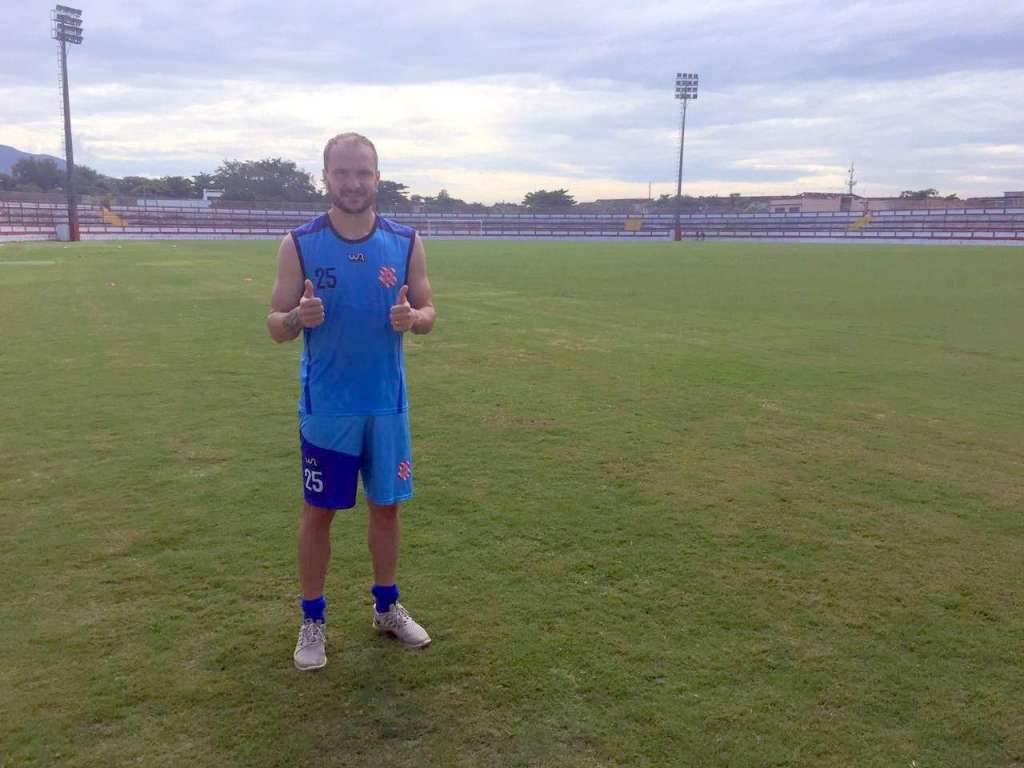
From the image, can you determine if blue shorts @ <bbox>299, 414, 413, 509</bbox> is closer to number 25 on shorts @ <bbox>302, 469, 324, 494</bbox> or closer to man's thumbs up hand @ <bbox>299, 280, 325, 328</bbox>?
number 25 on shorts @ <bbox>302, 469, 324, 494</bbox>

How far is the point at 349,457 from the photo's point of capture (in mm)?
3201

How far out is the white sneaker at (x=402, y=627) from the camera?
3307 mm

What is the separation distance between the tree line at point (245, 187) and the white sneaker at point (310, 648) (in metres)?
73.8

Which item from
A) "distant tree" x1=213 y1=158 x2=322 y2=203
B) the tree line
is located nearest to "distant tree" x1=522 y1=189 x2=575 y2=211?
the tree line

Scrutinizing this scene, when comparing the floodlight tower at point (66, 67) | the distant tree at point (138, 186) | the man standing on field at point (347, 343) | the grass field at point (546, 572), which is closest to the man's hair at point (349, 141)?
the man standing on field at point (347, 343)

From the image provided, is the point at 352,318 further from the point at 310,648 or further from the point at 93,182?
the point at 93,182

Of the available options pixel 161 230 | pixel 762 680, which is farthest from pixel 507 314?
pixel 161 230

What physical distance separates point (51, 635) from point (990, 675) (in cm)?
380

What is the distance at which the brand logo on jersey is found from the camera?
3131 mm

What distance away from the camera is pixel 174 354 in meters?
9.66

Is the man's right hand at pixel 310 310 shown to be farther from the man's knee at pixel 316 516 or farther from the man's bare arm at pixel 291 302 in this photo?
the man's knee at pixel 316 516

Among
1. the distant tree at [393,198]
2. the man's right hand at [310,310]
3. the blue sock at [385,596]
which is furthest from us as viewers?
the distant tree at [393,198]

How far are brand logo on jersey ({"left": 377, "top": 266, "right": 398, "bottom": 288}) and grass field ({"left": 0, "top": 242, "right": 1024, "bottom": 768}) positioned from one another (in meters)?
1.49

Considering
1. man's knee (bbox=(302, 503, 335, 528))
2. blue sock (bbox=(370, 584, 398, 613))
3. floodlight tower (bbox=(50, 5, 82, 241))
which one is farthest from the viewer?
floodlight tower (bbox=(50, 5, 82, 241))
